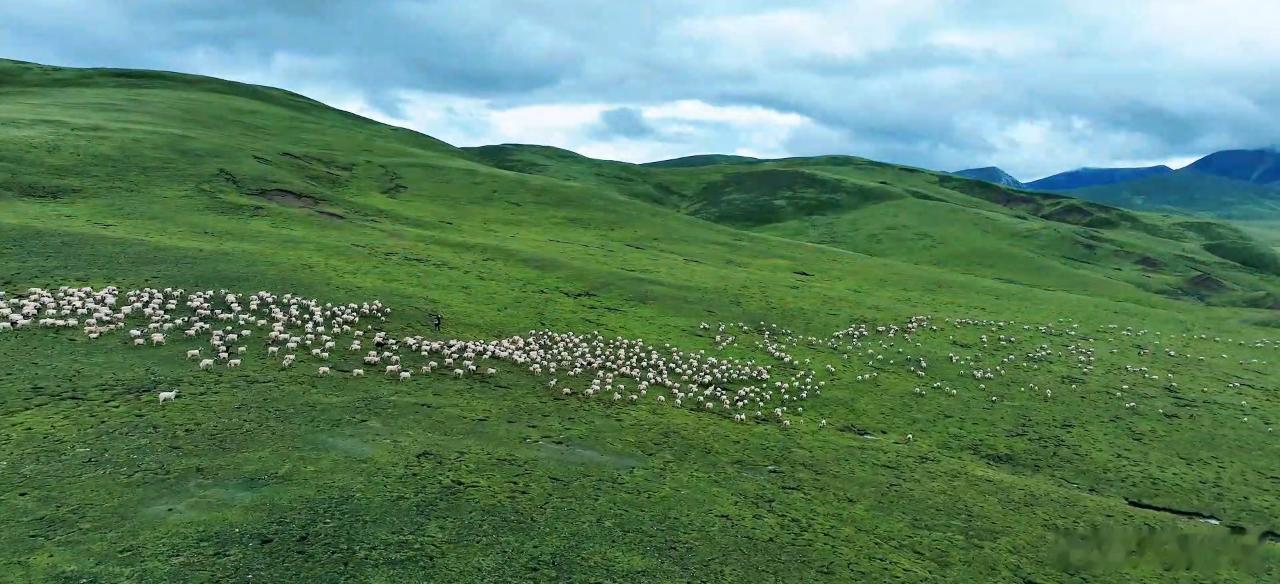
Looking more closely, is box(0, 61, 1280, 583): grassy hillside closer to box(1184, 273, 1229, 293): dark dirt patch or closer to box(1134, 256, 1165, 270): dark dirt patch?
box(1184, 273, 1229, 293): dark dirt patch

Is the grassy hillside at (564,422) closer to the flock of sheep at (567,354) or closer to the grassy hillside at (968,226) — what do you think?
the flock of sheep at (567,354)

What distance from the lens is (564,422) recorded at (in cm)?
2684

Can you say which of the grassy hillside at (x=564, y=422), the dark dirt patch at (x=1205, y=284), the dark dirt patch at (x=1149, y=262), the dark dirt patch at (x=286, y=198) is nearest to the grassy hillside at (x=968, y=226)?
the dark dirt patch at (x=1149, y=262)

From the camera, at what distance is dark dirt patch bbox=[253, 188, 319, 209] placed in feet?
Answer: 204

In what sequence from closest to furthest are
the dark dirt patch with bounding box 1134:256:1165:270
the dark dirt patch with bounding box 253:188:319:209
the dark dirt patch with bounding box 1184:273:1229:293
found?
the dark dirt patch with bounding box 253:188:319:209 → the dark dirt patch with bounding box 1184:273:1229:293 → the dark dirt patch with bounding box 1134:256:1165:270

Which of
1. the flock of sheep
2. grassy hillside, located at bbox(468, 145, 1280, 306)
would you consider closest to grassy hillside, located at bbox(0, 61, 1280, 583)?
the flock of sheep

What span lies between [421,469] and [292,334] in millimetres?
13237


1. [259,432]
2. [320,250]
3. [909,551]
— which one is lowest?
[909,551]

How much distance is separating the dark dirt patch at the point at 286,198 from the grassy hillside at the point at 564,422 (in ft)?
1.56

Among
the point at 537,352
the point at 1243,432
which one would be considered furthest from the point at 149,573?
the point at 1243,432

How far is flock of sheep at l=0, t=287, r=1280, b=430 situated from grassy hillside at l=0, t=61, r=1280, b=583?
1.53 ft

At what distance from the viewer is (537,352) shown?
3391cm

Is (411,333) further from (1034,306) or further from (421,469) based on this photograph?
(1034,306)

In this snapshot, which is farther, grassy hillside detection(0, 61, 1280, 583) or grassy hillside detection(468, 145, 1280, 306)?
grassy hillside detection(468, 145, 1280, 306)
